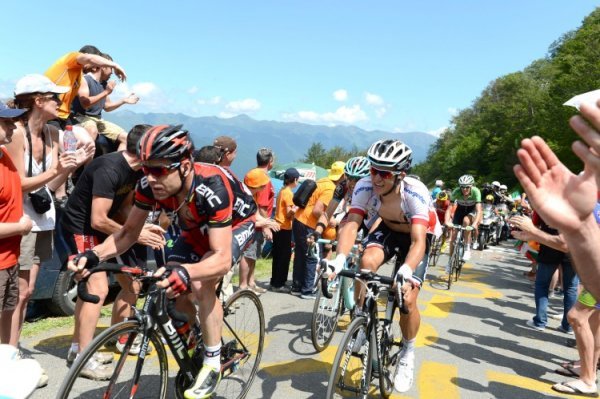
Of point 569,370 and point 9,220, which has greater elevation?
point 9,220

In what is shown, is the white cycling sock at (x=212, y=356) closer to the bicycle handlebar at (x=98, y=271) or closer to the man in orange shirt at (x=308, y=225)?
the bicycle handlebar at (x=98, y=271)

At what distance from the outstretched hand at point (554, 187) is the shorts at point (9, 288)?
3.40 metres

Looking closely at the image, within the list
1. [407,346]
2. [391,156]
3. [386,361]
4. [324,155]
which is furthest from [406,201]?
[324,155]

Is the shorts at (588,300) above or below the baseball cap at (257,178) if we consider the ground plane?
below

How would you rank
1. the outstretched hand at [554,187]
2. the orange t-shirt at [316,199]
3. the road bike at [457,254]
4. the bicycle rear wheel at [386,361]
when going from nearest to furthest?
1. the outstretched hand at [554,187]
2. the bicycle rear wheel at [386,361]
3. the orange t-shirt at [316,199]
4. the road bike at [457,254]

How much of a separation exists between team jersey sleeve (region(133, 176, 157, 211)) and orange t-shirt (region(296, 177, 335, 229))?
4400 mm

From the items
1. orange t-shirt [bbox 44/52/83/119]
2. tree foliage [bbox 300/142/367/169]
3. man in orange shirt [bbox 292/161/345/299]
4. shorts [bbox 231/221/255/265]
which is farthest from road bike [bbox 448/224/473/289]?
tree foliage [bbox 300/142/367/169]

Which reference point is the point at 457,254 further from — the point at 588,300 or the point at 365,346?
the point at 365,346

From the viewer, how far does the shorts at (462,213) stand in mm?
12070

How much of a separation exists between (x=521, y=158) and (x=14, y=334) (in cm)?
398

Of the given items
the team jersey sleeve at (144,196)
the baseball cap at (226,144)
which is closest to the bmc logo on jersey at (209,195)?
the team jersey sleeve at (144,196)

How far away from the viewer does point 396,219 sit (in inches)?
177

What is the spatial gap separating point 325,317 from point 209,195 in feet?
10.4

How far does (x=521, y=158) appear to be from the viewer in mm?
1820
